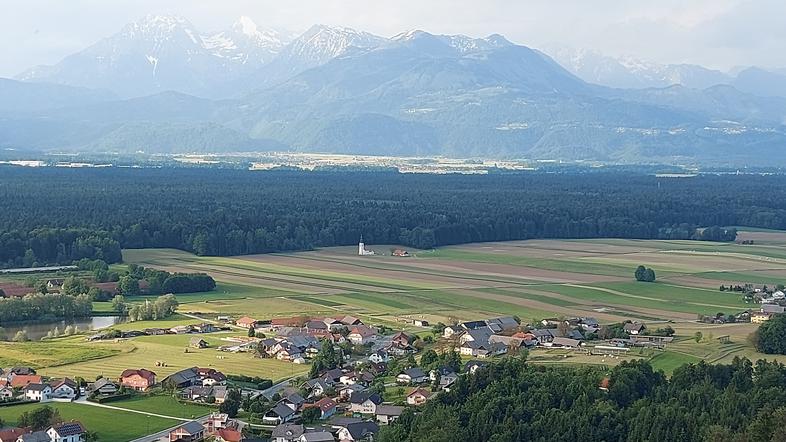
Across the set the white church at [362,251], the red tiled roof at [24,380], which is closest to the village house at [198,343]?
the red tiled roof at [24,380]

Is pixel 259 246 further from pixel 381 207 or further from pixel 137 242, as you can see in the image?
pixel 381 207

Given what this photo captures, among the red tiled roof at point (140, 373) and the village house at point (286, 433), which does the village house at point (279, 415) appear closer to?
the village house at point (286, 433)

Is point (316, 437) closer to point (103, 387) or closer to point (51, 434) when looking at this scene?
point (51, 434)

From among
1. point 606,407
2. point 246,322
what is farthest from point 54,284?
point 606,407

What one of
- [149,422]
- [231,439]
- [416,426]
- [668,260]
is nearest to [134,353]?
[149,422]

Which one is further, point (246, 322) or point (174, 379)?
point (246, 322)

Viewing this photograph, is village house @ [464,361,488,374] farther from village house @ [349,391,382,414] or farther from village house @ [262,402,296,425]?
village house @ [262,402,296,425]

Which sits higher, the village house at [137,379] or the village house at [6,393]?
the village house at [137,379]
